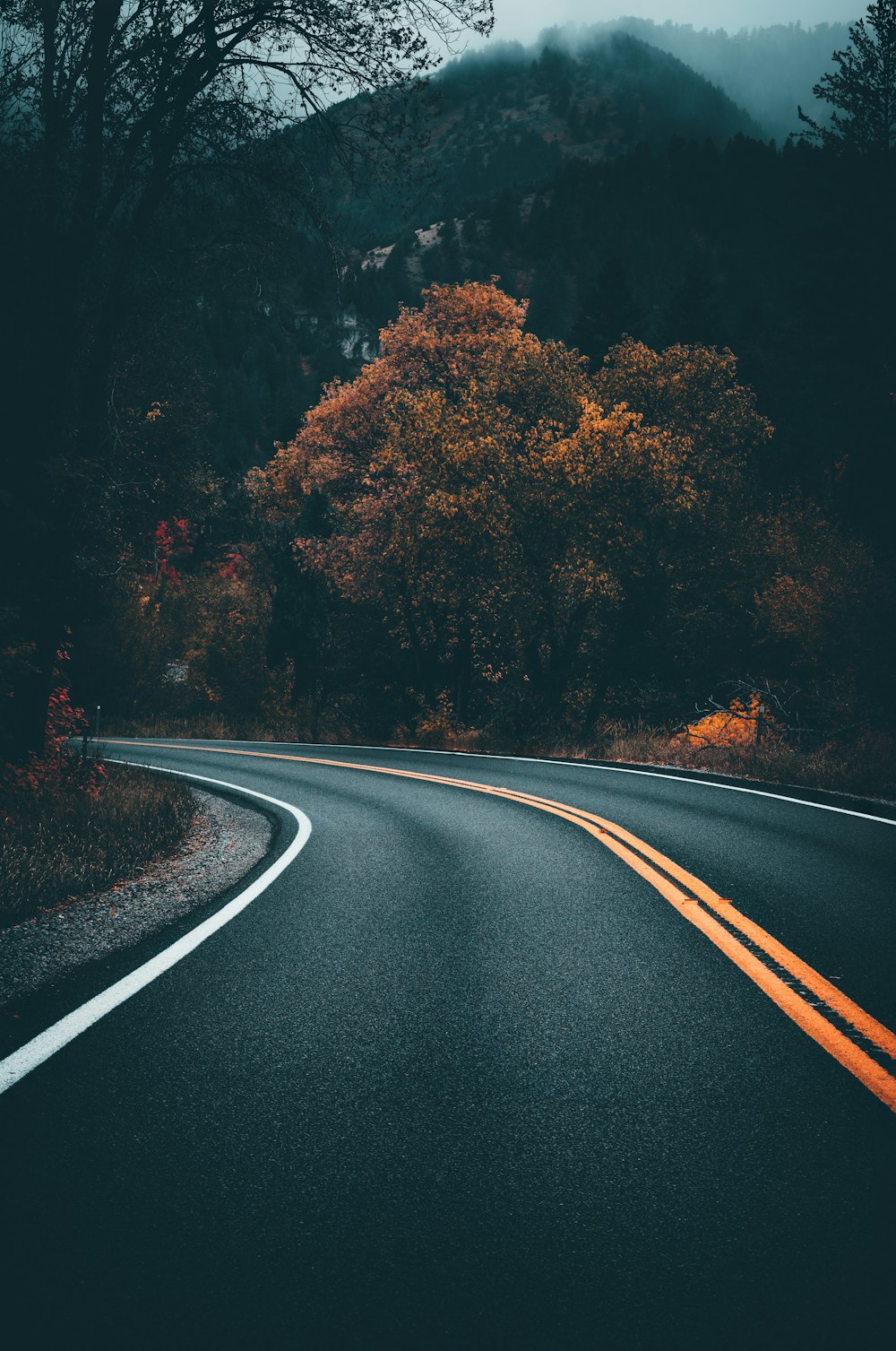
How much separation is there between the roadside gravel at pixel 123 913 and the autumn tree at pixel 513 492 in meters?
16.1

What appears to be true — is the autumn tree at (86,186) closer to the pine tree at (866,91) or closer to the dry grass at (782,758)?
the dry grass at (782,758)

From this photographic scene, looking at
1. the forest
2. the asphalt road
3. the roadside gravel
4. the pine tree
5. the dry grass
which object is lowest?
the roadside gravel

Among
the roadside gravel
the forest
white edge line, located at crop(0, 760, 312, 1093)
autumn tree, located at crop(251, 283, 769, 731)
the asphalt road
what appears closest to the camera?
the asphalt road

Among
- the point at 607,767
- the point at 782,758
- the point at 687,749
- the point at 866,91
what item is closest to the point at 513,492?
the point at 687,749

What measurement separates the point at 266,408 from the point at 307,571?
6863cm

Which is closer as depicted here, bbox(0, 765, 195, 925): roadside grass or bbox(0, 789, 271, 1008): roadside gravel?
bbox(0, 789, 271, 1008): roadside gravel

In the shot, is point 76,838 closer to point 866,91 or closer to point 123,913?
point 123,913

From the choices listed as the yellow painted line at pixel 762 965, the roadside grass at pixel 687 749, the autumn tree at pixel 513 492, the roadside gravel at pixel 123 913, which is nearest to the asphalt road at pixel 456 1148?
the yellow painted line at pixel 762 965

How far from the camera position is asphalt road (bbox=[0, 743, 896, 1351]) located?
2.34m

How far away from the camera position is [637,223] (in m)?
100

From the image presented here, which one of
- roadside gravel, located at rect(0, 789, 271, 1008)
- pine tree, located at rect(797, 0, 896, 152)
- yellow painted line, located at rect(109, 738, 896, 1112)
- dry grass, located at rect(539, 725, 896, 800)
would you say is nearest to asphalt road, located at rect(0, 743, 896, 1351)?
yellow painted line, located at rect(109, 738, 896, 1112)

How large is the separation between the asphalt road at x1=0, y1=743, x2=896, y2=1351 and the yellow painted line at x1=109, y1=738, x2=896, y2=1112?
98mm

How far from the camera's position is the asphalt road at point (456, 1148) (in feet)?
7.67

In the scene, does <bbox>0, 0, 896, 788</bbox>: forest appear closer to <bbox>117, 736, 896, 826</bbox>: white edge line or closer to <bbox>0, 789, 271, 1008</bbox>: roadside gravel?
<bbox>117, 736, 896, 826</bbox>: white edge line
